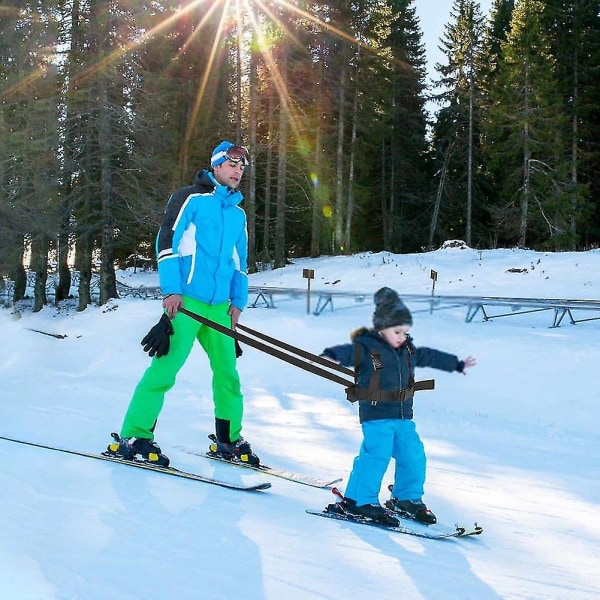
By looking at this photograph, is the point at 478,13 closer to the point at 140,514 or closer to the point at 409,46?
the point at 409,46

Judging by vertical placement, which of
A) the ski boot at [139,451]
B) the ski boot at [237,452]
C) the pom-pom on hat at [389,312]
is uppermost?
the pom-pom on hat at [389,312]

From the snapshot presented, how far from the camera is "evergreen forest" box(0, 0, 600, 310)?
2238 cm

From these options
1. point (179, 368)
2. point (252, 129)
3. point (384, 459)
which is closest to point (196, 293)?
point (179, 368)

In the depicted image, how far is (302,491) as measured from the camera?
432 centimetres

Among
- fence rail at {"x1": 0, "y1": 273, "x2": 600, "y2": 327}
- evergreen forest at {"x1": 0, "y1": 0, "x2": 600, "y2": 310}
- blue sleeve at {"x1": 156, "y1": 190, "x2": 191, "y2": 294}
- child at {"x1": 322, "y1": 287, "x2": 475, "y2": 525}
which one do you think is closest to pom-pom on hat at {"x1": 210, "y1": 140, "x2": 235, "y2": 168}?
blue sleeve at {"x1": 156, "y1": 190, "x2": 191, "y2": 294}

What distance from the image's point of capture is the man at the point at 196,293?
4621mm

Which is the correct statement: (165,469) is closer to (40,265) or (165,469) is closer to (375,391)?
(375,391)

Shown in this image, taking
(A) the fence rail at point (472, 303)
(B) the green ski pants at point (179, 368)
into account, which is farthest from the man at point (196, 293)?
(A) the fence rail at point (472, 303)

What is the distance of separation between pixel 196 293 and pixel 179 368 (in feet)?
1.85

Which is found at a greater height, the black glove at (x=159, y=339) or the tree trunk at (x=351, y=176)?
the tree trunk at (x=351, y=176)

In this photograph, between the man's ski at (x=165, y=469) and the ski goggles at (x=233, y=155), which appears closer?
the man's ski at (x=165, y=469)

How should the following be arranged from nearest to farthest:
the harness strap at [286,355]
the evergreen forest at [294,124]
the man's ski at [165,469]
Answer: the harness strap at [286,355] < the man's ski at [165,469] < the evergreen forest at [294,124]

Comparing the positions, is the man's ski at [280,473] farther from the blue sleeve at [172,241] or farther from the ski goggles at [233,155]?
the ski goggles at [233,155]

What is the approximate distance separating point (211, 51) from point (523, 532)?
2901cm
